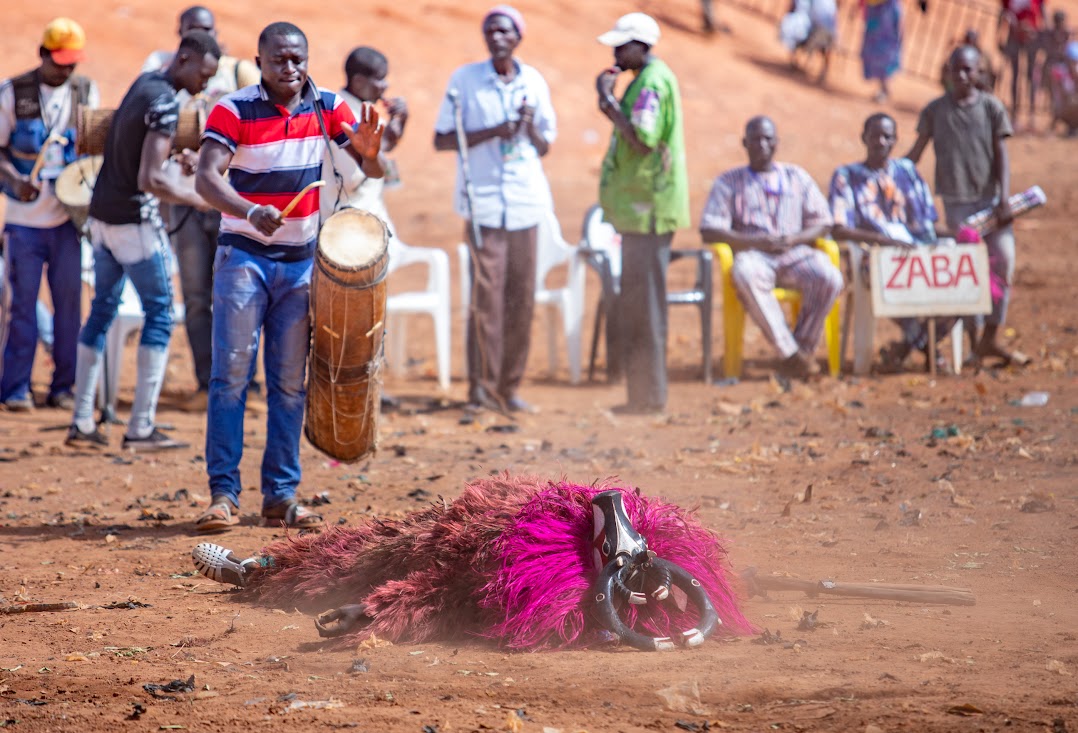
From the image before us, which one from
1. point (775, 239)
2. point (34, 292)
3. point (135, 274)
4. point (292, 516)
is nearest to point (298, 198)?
point (292, 516)

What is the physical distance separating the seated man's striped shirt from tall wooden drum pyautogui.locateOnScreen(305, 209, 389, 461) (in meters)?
0.23

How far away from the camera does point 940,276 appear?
10.3 meters

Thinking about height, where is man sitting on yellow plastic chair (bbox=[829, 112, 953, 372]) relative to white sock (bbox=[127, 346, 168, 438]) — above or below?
above

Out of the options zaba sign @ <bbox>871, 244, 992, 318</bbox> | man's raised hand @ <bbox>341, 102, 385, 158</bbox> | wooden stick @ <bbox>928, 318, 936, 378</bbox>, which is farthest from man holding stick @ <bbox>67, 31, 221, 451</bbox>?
wooden stick @ <bbox>928, 318, 936, 378</bbox>

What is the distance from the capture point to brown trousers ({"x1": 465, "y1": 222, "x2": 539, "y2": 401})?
915 cm

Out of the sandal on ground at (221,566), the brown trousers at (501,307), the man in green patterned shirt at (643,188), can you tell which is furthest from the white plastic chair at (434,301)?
the sandal on ground at (221,566)

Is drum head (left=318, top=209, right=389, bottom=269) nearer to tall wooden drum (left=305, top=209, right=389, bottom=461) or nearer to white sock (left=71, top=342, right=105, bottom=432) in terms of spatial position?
tall wooden drum (left=305, top=209, right=389, bottom=461)

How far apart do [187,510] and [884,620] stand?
12.0 feet

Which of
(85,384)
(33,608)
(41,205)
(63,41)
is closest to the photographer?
(33,608)

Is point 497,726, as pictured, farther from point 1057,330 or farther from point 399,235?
point 399,235

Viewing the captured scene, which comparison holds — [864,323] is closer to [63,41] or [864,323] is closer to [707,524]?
[707,524]

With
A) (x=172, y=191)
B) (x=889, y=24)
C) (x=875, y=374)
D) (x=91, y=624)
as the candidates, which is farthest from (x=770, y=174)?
(x=889, y=24)

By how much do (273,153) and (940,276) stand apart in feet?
20.2

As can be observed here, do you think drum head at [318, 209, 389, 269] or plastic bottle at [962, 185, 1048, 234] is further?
plastic bottle at [962, 185, 1048, 234]
